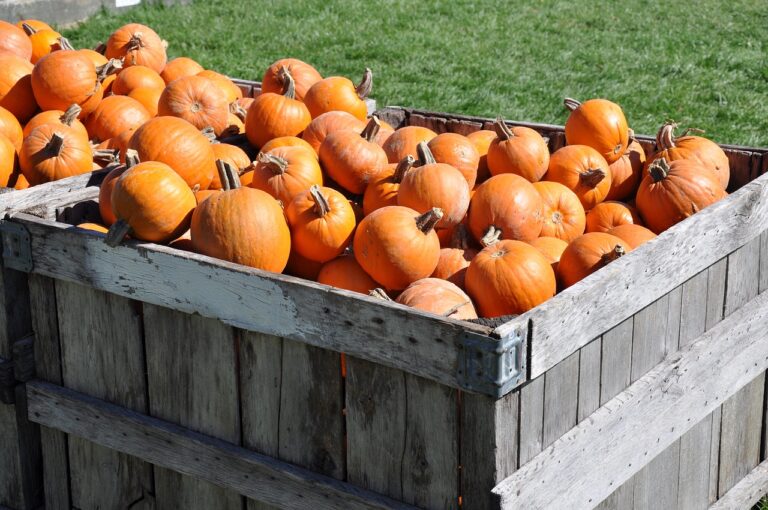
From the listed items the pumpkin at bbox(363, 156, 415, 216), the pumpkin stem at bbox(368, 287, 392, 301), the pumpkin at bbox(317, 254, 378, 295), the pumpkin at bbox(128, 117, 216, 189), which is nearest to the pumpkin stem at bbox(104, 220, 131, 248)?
the pumpkin at bbox(128, 117, 216, 189)

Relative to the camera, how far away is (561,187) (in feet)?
11.6

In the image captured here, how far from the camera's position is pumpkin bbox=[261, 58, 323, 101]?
4383 mm

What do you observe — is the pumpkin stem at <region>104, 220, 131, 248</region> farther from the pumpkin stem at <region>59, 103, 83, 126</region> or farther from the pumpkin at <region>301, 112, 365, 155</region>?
the pumpkin stem at <region>59, 103, 83, 126</region>

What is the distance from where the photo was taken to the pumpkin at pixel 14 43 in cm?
464

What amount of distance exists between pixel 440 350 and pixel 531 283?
526 mm

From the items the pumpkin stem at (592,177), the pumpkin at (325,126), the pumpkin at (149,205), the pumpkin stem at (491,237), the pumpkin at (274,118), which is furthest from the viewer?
the pumpkin at (274,118)

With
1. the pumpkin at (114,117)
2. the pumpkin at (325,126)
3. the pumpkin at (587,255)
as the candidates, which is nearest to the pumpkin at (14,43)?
the pumpkin at (114,117)

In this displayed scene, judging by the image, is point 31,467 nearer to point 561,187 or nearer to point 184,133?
point 184,133

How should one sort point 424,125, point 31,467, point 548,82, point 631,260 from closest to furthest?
point 631,260
point 31,467
point 424,125
point 548,82

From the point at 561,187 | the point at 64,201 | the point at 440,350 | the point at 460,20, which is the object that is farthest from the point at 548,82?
the point at 440,350

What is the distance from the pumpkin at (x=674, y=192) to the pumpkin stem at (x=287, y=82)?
1.44m

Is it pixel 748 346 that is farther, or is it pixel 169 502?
pixel 748 346

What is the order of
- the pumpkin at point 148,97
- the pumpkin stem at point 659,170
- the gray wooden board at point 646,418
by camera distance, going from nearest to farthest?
the gray wooden board at point 646,418, the pumpkin stem at point 659,170, the pumpkin at point 148,97

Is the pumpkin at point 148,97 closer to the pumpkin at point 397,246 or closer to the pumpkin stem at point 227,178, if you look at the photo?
the pumpkin stem at point 227,178
